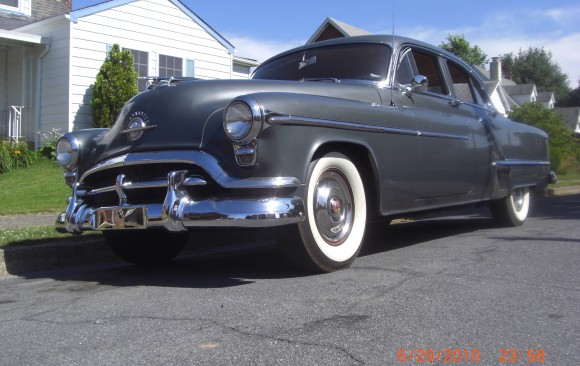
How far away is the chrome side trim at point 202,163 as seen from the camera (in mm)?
3736

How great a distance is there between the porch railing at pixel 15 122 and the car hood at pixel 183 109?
31.7 ft

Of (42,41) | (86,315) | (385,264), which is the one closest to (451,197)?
(385,264)

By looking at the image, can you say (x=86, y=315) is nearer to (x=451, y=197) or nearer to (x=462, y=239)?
(x=451, y=197)

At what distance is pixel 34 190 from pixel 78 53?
13.8 feet

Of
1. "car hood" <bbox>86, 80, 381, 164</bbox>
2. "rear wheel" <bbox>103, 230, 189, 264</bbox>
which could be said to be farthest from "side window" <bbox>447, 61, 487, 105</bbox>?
"rear wheel" <bbox>103, 230, 189, 264</bbox>

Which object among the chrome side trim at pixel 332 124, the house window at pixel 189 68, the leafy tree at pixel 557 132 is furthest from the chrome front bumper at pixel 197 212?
the leafy tree at pixel 557 132

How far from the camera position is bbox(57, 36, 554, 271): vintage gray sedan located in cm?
379

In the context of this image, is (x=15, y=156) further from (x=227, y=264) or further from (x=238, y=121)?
(x=238, y=121)

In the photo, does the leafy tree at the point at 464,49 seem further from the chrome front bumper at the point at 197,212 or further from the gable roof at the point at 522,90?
the chrome front bumper at the point at 197,212

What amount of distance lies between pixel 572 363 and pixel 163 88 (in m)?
3.20

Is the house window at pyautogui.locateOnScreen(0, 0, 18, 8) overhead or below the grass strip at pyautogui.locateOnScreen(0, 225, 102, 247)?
overhead

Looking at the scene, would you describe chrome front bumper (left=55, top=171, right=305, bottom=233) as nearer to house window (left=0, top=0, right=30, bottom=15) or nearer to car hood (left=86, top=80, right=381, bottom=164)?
car hood (left=86, top=80, right=381, bottom=164)

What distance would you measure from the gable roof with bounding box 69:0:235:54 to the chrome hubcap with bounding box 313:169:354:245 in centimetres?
1030

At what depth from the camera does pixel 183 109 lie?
13.9 ft
